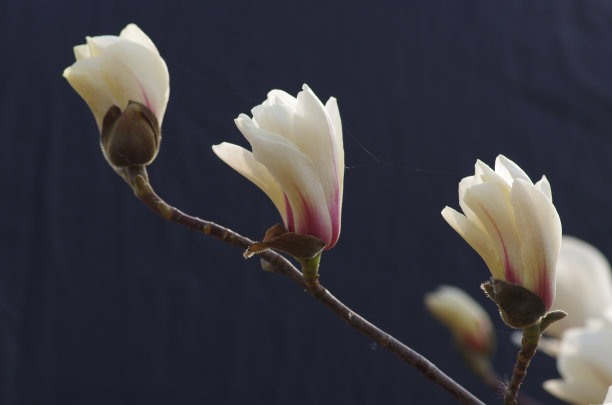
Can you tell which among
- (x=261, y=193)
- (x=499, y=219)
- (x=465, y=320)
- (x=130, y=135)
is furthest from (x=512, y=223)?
(x=261, y=193)

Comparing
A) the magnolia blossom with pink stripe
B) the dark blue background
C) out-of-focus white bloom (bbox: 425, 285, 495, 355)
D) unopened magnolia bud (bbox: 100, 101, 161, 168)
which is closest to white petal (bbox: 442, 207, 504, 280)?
the magnolia blossom with pink stripe

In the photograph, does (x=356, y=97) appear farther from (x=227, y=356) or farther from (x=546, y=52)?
(x=227, y=356)

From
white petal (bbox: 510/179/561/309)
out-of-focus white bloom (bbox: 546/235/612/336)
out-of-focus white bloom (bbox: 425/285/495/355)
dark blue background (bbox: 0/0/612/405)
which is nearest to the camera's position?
white petal (bbox: 510/179/561/309)

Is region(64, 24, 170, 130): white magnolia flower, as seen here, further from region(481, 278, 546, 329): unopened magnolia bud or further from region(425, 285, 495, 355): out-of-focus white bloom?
region(425, 285, 495, 355): out-of-focus white bloom

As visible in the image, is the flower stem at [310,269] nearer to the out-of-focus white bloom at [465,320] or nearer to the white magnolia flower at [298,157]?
the white magnolia flower at [298,157]

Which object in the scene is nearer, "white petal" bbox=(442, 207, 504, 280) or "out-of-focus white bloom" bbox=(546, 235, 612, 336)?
"white petal" bbox=(442, 207, 504, 280)

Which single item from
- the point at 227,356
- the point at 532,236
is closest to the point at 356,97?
the point at 227,356

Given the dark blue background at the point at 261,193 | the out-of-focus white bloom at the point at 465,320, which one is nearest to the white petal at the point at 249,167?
the out-of-focus white bloom at the point at 465,320

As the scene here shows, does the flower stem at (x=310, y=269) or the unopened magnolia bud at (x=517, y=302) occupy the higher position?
the unopened magnolia bud at (x=517, y=302)
